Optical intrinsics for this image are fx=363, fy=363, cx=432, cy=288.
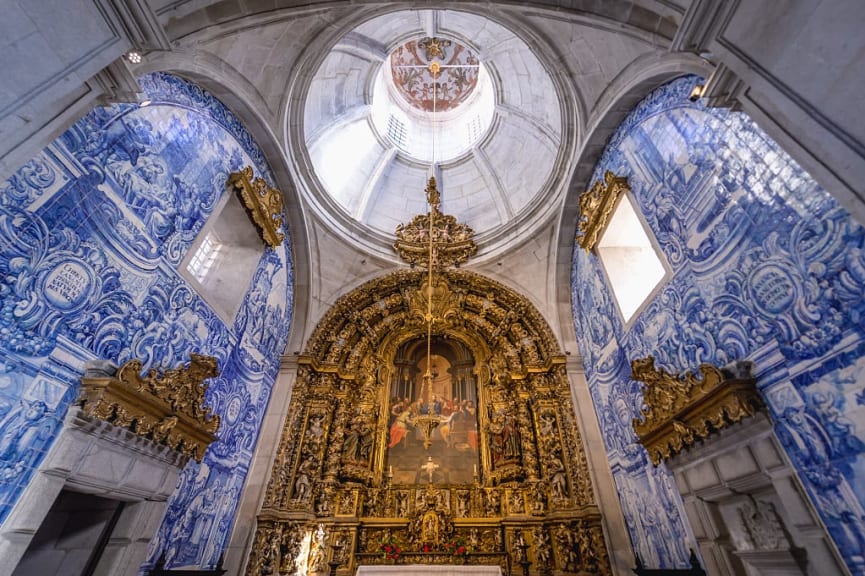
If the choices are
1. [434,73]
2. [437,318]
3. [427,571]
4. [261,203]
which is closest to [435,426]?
[427,571]

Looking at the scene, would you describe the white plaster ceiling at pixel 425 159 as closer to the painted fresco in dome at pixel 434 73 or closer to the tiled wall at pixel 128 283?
the painted fresco in dome at pixel 434 73

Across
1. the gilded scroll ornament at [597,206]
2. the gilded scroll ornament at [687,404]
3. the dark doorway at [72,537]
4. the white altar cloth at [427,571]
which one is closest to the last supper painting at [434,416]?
the white altar cloth at [427,571]

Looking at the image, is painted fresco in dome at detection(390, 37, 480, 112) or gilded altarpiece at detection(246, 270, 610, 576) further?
painted fresco in dome at detection(390, 37, 480, 112)

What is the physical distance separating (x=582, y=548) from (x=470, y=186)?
36.7ft

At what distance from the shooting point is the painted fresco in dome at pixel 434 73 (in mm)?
13734

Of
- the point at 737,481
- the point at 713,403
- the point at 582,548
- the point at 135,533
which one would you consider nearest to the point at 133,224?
the point at 135,533

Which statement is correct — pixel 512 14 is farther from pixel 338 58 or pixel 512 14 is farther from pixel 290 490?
pixel 290 490

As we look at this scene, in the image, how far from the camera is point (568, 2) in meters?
5.21

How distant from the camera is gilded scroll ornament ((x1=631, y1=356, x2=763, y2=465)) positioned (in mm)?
4114

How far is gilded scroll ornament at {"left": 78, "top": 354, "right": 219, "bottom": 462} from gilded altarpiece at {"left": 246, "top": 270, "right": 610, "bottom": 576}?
9.59 feet

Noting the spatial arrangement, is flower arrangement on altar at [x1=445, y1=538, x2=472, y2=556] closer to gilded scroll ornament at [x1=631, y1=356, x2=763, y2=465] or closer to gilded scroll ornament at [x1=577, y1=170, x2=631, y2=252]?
gilded scroll ornament at [x1=631, y1=356, x2=763, y2=465]

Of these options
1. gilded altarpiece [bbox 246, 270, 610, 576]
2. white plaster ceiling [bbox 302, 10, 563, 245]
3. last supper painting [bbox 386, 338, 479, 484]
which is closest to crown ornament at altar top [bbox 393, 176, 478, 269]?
gilded altarpiece [bbox 246, 270, 610, 576]

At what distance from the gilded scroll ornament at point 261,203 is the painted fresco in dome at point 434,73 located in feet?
26.6

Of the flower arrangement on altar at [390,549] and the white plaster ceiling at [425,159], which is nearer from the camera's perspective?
the flower arrangement on altar at [390,549]
